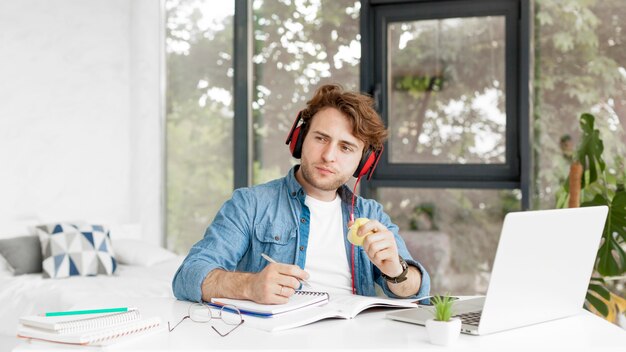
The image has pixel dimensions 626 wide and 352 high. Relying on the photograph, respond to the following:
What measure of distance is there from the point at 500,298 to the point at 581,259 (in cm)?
26

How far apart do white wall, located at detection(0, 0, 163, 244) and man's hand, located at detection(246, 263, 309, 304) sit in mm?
2965

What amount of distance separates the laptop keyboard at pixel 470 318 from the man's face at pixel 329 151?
26.1 inches

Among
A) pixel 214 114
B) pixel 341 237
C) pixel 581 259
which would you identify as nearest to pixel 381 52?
pixel 214 114

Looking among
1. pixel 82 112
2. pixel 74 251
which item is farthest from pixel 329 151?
pixel 82 112

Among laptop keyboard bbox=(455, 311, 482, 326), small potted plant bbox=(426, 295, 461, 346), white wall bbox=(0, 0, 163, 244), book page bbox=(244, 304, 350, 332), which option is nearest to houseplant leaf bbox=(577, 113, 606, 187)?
laptop keyboard bbox=(455, 311, 482, 326)

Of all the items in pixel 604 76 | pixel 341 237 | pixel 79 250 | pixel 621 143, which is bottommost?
pixel 79 250

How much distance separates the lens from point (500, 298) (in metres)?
1.46

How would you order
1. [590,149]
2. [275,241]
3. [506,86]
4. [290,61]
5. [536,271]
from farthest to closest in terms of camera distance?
[290,61] < [506,86] < [590,149] < [275,241] < [536,271]

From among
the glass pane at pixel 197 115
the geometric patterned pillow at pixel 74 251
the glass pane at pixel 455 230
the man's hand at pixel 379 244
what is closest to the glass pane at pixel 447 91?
the glass pane at pixel 455 230

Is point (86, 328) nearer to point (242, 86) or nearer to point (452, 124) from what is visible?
point (452, 124)

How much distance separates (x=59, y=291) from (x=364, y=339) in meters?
2.32

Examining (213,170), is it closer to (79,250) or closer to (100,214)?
(100,214)

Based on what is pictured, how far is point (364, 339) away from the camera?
145 cm

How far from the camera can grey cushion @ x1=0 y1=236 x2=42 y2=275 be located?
3781 millimetres
